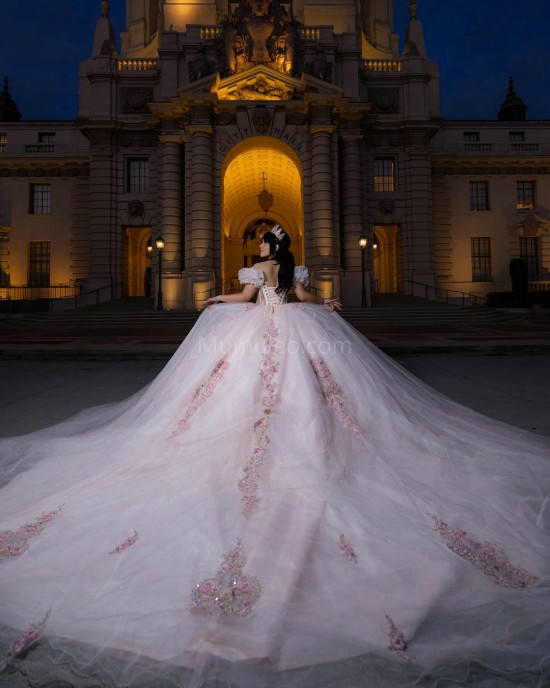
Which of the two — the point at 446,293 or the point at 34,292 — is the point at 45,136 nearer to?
the point at 34,292

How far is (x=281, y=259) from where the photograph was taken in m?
3.98

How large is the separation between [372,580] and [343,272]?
2295 centimetres

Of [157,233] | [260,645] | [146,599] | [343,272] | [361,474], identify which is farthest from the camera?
[157,233]

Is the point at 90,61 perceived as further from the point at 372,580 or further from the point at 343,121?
the point at 372,580

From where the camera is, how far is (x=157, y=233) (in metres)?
26.0

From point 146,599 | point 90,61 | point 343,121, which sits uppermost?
point 90,61

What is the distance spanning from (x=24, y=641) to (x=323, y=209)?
78.3 ft

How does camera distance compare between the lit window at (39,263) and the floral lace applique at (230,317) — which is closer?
the floral lace applique at (230,317)

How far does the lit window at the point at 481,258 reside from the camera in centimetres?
2972

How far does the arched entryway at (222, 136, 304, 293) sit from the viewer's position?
2542 cm

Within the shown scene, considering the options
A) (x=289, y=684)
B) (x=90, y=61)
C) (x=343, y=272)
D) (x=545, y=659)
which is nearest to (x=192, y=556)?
(x=289, y=684)

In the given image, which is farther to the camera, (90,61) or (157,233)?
(90,61)

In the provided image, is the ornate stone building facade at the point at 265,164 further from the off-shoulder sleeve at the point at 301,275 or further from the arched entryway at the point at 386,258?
the off-shoulder sleeve at the point at 301,275

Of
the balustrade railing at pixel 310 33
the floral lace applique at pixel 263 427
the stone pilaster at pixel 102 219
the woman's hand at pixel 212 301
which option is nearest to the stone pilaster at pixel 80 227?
the stone pilaster at pixel 102 219
